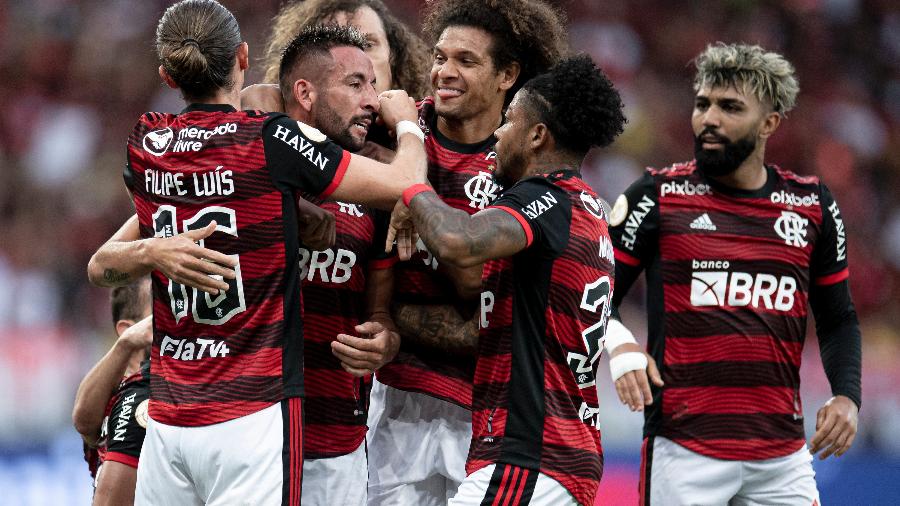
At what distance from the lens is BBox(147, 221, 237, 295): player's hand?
4109 mm

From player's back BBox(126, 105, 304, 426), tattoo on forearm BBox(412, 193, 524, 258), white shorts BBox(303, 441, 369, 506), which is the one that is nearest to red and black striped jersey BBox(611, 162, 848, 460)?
white shorts BBox(303, 441, 369, 506)

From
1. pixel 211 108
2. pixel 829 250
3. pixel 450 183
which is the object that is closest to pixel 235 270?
pixel 211 108

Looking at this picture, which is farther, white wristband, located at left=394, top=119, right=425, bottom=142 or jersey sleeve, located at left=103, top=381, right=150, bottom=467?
jersey sleeve, located at left=103, top=381, right=150, bottom=467

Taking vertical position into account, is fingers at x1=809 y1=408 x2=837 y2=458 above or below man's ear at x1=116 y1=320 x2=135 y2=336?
below

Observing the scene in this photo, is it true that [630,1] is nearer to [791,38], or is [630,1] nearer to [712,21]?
[712,21]

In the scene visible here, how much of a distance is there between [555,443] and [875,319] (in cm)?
843

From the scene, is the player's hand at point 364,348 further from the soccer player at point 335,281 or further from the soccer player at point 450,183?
the soccer player at point 450,183

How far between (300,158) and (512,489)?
138 cm

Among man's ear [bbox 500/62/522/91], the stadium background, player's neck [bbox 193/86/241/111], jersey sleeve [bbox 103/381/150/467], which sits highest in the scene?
the stadium background

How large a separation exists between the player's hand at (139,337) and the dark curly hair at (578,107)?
2259 mm

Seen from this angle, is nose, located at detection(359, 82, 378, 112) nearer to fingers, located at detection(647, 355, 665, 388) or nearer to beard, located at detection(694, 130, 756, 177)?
fingers, located at detection(647, 355, 665, 388)

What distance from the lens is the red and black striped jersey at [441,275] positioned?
514cm

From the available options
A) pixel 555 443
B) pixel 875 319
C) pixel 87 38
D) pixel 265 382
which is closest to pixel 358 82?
pixel 265 382

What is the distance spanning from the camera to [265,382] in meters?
4.21
